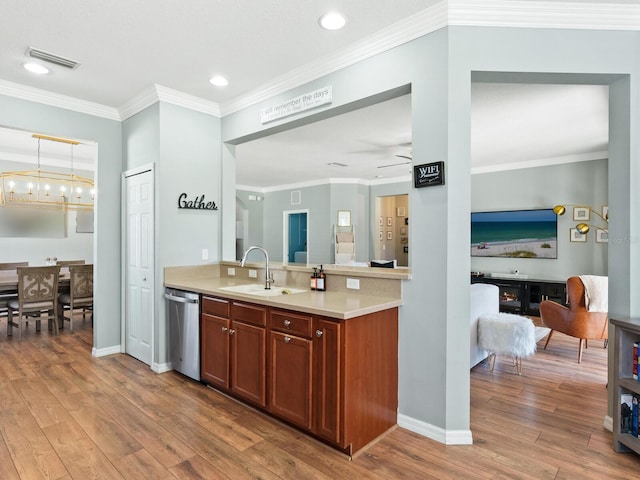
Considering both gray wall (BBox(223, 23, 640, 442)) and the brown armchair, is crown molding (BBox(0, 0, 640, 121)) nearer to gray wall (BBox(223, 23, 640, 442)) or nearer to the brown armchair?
gray wall (BBox(223, 23, 640, 442))

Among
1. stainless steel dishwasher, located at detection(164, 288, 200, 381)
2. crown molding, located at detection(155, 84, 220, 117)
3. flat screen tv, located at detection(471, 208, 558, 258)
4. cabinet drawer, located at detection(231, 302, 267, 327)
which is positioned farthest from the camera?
flat screen tv, located at detection(471, 208, 558, 258)

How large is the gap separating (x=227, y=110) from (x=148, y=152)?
938mm

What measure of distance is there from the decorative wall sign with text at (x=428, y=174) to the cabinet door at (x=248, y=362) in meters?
1.49

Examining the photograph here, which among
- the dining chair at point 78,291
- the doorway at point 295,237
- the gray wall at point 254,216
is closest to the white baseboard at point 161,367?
the dining chair at point 78,291

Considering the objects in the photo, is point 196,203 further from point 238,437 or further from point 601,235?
point 601,235

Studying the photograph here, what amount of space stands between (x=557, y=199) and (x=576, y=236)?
67 cm

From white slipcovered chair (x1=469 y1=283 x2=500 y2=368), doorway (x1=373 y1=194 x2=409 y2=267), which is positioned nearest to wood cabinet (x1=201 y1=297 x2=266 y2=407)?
white slipcovered chair (x1=469 y1=283 x2=500 y2=368)

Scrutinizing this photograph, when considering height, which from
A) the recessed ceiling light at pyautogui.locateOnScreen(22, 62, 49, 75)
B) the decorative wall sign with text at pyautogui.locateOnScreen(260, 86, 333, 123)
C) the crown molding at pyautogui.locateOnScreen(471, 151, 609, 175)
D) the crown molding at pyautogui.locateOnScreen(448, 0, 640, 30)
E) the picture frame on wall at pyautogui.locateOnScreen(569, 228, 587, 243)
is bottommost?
the picture frame on wall at pyautogui.locateOnScreen(569, 228, 587, 243)

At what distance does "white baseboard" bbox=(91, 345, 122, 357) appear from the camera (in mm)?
4041

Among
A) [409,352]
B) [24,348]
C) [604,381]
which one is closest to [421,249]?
[409,352]

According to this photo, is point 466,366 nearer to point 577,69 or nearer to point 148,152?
point 577,69

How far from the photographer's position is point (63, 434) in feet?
7.90

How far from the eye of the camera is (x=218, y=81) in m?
A: 3.42

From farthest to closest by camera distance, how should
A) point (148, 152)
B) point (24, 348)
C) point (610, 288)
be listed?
point (24, 348)
point (148, 152)
point (610, 288)
